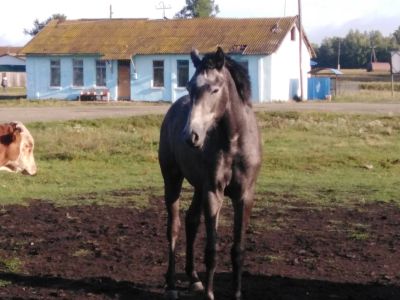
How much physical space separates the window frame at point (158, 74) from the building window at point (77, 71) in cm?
461

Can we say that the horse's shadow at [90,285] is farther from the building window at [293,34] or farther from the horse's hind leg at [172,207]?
the building window at [293,34]

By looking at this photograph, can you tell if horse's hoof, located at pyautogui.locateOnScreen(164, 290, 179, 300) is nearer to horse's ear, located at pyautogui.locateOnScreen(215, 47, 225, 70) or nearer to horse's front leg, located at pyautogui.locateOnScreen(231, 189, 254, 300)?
horse's front leg, located at pyautogui.locateOnScreen(231, 189, 254, 300)

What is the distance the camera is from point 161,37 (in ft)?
168

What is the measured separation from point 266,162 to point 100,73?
32.9 m

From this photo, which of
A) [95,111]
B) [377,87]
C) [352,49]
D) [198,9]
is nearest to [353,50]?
[352,49]

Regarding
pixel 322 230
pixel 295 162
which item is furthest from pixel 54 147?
pixel 322 230

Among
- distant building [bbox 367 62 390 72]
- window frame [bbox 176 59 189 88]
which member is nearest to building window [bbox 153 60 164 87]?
window frame [bbox 176 59 189 88]

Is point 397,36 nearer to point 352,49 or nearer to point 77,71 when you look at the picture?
point 352,49

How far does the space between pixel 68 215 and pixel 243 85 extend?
5.57m

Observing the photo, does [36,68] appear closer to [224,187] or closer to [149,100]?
[149,100]

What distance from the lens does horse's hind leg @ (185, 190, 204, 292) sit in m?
8.17

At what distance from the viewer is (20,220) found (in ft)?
39.2

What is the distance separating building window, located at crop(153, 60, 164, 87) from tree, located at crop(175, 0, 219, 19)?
34249 mm

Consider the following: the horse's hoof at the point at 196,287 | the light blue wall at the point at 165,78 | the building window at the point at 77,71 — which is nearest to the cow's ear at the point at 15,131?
the horse's hoof at the point at 196,287
